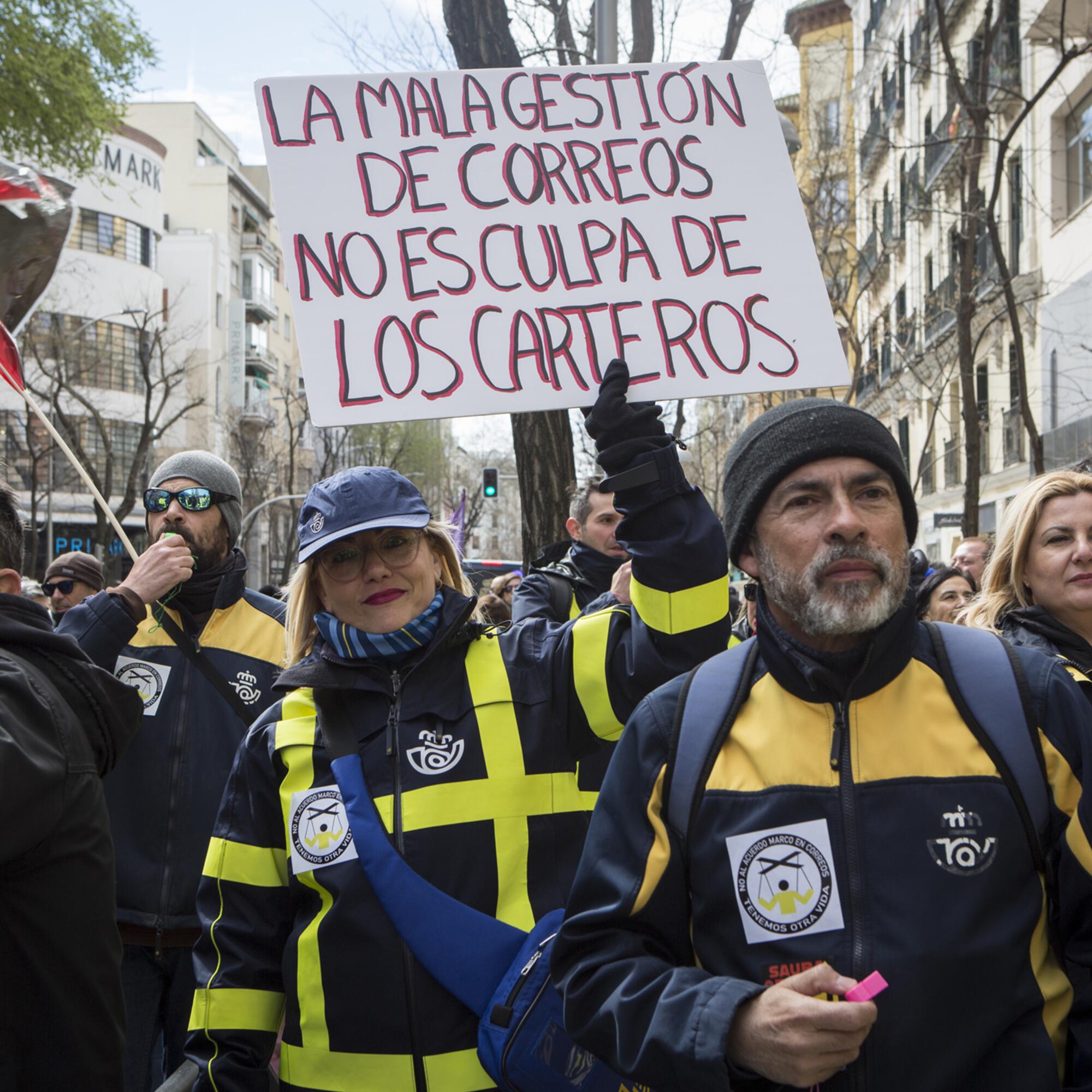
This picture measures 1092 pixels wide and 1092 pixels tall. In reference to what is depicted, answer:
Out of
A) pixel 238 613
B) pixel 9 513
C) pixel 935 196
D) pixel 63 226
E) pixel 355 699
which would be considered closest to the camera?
pixel 9 513

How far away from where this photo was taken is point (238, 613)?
13.9 ft

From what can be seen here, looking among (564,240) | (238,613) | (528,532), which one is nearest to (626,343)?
(564,240)

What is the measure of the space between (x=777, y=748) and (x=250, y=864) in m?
1.20

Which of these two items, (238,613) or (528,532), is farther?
(528,532)

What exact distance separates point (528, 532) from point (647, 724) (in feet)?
16.7

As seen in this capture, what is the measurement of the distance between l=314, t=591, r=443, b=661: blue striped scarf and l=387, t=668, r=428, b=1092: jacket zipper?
60 millimetres

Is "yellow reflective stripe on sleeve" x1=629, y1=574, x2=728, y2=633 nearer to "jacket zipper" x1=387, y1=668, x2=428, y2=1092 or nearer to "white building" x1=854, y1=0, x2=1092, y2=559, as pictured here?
"jacket zipper" x1=387, y1=668, x2=428, y2=1092

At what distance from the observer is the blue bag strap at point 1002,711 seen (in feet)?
5.99

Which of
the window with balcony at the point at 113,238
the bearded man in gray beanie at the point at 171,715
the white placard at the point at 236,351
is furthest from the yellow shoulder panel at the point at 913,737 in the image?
the white placard at the point at 236,351

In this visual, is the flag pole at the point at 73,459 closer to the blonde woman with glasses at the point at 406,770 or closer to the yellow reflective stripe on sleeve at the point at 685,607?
the blonde woman with glasses at the point at 406,770

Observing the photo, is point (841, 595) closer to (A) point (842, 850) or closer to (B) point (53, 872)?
(A) point (842, 850)

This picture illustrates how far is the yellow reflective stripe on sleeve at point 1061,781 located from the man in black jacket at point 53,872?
1563 millimetres

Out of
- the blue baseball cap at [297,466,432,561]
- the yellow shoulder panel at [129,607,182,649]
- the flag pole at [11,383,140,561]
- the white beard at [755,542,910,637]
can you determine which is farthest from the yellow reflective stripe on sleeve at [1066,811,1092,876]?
the yellow shoulder panel at [129,607,182,649]

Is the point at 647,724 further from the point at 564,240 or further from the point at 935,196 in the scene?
the point at 935,196
